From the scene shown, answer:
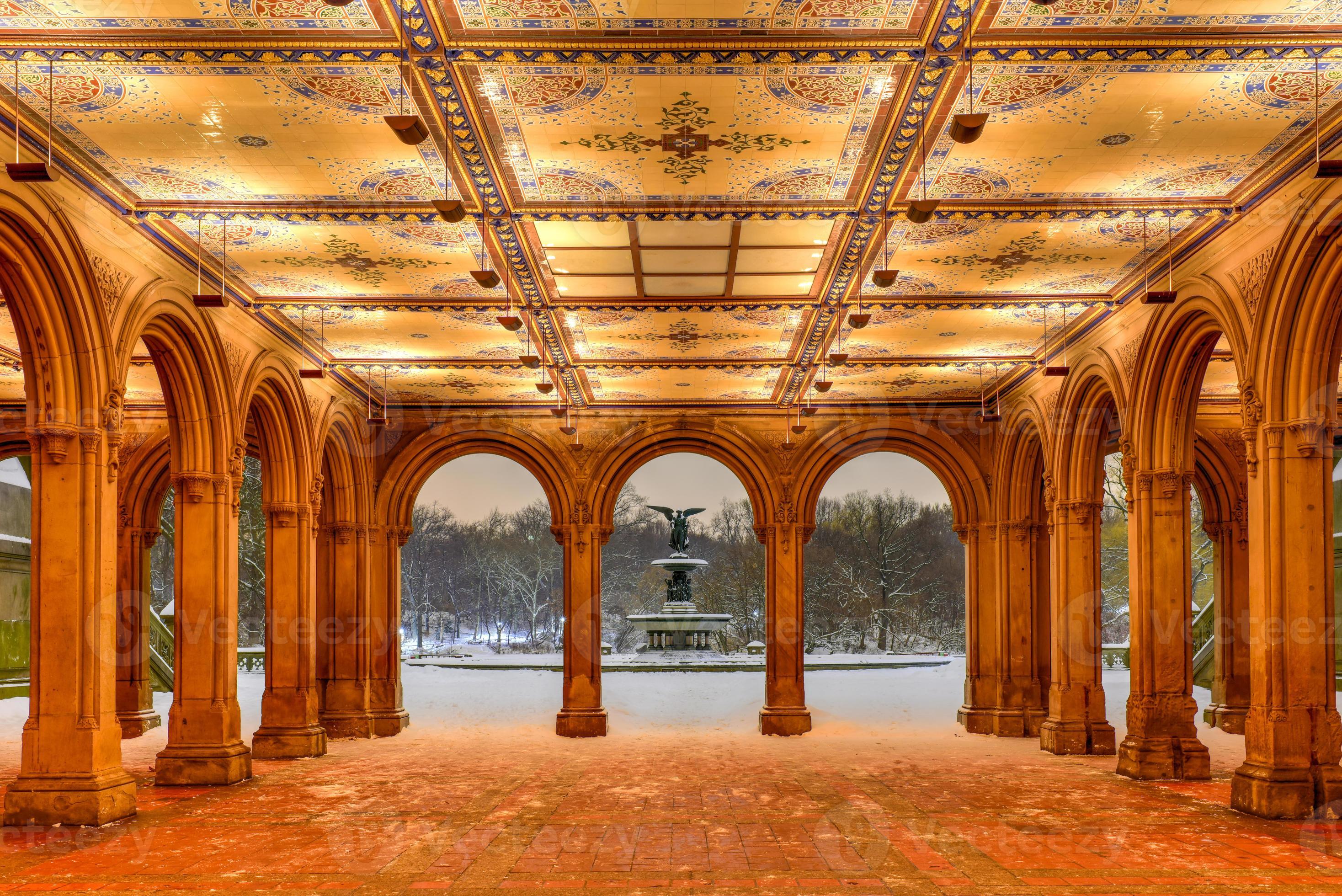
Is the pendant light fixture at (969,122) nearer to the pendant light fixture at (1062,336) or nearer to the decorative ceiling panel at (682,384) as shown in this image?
the pendant light fixture at (1062,336)

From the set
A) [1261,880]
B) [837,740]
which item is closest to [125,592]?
[837,740]

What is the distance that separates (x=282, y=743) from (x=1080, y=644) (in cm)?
976

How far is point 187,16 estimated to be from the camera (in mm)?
6195

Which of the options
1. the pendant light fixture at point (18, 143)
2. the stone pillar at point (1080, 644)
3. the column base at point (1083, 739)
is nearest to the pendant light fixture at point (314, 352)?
the pendant light fixture at point (18, 143)

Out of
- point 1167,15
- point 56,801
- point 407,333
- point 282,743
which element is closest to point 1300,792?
point 1167,15

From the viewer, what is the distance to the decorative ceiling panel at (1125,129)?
6.95m

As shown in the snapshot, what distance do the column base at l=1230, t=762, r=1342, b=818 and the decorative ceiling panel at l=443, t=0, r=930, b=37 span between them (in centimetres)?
653

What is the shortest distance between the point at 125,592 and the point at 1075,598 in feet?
43.9

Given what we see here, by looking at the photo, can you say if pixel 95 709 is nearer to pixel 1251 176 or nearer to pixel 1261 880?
pixel 1261 880

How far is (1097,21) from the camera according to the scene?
631cm

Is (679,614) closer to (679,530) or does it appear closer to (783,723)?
(679,530)

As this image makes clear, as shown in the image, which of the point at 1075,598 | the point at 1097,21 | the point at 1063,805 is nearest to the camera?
the point at 1097,21


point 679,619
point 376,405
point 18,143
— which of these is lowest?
point 679,619

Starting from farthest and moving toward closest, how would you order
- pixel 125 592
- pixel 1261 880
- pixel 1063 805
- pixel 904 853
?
pixel 125 592
pixel 1063 805
pixel 904 853
pixel 1261 880
